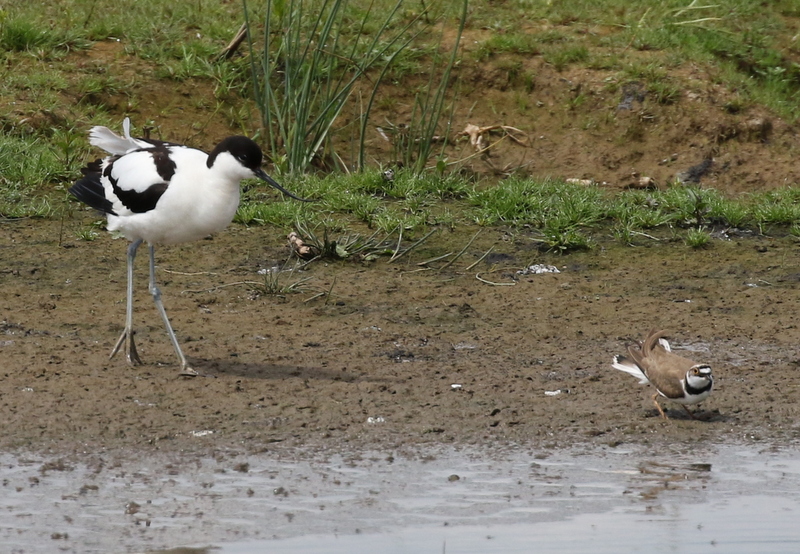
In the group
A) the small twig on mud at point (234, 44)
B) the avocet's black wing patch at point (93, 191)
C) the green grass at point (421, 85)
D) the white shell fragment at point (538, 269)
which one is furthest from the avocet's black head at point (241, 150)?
the small twig on mud at point (234, 44)

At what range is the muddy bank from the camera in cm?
528

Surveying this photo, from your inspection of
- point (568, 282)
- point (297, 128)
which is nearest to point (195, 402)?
point (568, 282)

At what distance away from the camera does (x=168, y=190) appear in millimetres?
5664

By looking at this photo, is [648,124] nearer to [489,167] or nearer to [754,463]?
[489,167]

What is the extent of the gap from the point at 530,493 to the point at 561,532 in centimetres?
Answer: 37

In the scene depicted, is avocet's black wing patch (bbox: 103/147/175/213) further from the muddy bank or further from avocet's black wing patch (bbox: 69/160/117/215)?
the muddy bank

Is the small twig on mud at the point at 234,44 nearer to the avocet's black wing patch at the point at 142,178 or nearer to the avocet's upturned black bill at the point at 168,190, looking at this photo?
the avocet's upturned black bill at the point at 168,190

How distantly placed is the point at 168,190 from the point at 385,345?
4.79 ft

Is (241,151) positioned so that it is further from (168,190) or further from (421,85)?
(421,85)

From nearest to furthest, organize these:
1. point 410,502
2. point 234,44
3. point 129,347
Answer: point 410,502 → point 129,347 → point 234,44

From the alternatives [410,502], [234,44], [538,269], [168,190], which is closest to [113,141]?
[168,190]

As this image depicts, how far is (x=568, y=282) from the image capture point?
24.5 feet

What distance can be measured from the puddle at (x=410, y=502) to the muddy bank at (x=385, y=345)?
0.24 metres

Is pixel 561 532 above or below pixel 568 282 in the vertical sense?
above
